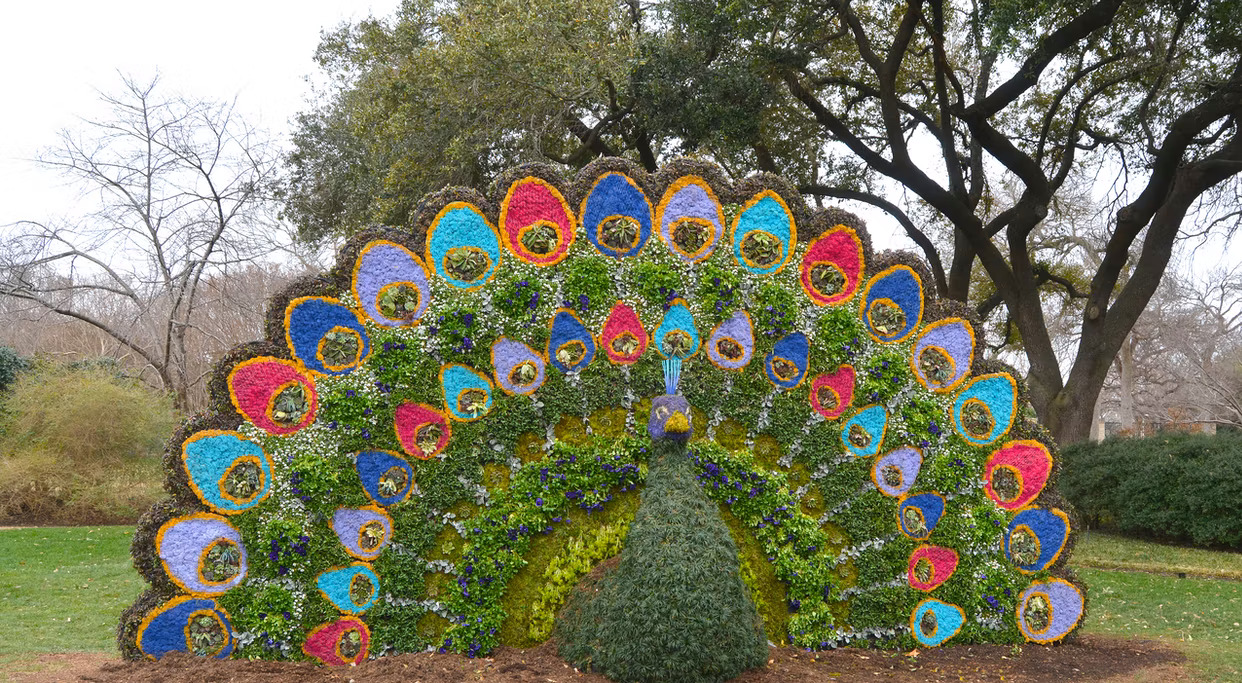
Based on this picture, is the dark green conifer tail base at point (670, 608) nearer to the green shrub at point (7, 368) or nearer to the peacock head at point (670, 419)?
the peacock head at point (670, 419)

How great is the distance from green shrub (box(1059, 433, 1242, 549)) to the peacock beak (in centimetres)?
1091

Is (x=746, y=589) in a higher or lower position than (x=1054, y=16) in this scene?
lower

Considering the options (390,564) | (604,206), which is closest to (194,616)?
(390,564)

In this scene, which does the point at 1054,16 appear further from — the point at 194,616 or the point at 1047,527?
the point at 194,616

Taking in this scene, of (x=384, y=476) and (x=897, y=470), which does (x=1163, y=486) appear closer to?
(x=897, y=470)

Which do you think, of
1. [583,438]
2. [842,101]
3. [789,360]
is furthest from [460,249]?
[842,101]

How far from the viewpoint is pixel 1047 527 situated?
7.29 meters

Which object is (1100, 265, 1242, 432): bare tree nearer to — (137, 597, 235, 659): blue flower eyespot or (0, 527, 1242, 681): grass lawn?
(0, 527, 1242, 681): grass lawn

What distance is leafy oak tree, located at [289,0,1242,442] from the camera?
12641 mm

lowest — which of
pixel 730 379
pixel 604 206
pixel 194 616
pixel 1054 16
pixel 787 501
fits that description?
pixel 194 616

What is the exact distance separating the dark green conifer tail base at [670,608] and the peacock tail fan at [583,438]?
0.44 metres

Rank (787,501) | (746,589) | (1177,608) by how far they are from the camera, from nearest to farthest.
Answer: (746,589) < (787,501) < (1177,608)

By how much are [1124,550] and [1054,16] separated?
25.8 feet

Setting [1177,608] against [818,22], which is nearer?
[1177,608]
